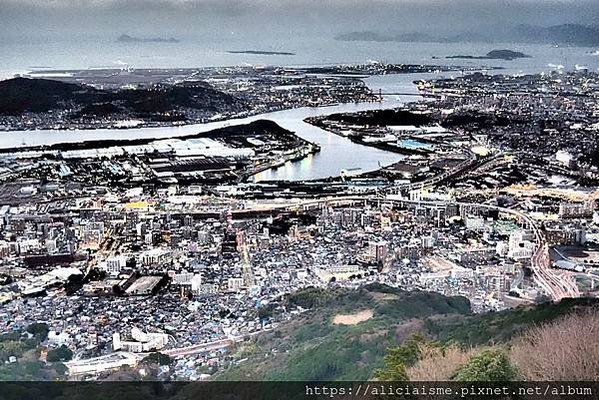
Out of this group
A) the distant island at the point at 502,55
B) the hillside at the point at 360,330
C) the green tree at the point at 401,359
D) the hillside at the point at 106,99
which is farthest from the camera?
the distant island at the point at 502,55

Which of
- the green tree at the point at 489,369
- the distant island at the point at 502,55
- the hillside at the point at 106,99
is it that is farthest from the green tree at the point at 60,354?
the distant island at the point at 502,55

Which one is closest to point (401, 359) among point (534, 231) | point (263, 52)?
point (534, 231)

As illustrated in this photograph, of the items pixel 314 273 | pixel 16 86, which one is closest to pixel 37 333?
pixel 314 273

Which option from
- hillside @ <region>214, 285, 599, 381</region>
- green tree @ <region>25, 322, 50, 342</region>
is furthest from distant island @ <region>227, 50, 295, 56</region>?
green tree @ <region>25, 322, 50, 342</region>

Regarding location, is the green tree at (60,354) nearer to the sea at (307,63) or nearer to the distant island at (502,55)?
the sea at (307,63)

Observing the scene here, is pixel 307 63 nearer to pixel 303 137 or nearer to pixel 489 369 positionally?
pixel 303 137

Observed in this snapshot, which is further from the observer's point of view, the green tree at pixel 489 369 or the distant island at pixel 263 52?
the distant island at pixel 263 52
